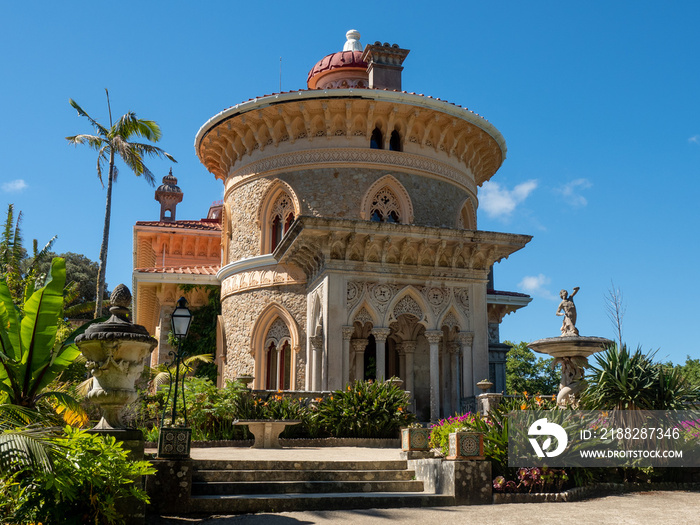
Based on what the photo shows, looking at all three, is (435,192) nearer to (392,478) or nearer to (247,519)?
(392,478)

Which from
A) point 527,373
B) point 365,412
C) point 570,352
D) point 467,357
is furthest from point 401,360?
point 527,373

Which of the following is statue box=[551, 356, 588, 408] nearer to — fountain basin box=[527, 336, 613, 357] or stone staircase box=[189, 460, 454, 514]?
fountain basin box=[527, 336, 613, 357]

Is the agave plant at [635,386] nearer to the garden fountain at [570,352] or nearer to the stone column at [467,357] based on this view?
the garden fountain at [570,352]

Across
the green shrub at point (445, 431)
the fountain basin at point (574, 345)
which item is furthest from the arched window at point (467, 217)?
the green shrub at point (445, 431)

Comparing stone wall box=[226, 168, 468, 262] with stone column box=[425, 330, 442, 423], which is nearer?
stone column box=[425, 330, 442, 423]

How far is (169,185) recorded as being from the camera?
38688 millimetres

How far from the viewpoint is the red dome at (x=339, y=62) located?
24.4 meters

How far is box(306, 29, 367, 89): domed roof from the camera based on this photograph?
24.4 metres

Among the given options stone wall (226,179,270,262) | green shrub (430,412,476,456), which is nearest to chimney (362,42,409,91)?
stone wall (226,179,270,262)

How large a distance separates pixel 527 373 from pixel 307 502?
40759mm

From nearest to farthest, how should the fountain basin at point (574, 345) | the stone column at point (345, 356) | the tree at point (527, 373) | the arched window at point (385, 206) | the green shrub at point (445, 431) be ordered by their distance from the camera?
1. the green shrub at point (445, 431)
2. the fountain basin at point (574, 345)
3. the stone column at point (345, 356)
4. the arched window at point (385, 206)
5. the tree at point (527, 373)

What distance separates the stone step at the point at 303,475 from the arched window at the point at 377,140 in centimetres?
1245

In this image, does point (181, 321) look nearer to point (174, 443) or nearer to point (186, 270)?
point (174, 443)

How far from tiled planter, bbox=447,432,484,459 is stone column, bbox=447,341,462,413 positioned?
907 cm
